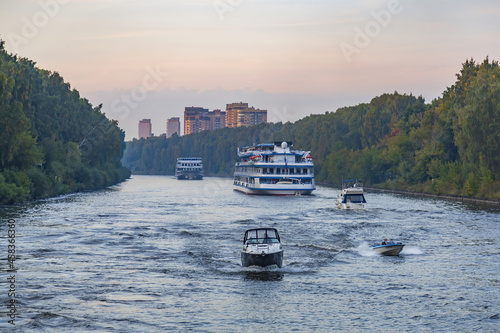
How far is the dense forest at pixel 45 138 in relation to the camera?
89.0 meters

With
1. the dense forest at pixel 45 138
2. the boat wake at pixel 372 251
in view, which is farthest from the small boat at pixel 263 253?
the dense forest at pixel 45 138

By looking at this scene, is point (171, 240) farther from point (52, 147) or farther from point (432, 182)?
point (432, 182)

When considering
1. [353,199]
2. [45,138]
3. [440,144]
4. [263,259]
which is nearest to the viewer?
[263,259]

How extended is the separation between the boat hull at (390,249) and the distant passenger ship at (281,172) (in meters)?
73.2

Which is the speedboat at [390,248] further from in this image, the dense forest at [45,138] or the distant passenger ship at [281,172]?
the distant passenger ship at [281,172]

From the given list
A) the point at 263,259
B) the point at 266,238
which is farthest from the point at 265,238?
the point at 263,259

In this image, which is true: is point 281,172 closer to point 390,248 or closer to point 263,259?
point 390,248

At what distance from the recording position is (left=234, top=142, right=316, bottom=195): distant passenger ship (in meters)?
124

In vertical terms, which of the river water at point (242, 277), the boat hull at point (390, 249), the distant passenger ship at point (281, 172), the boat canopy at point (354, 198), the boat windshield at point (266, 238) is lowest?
the river water at point (242, 277)

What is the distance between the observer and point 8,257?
46062 millimetres

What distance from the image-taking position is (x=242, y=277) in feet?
136

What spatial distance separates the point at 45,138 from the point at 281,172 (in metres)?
43.8

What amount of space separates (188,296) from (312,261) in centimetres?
1419

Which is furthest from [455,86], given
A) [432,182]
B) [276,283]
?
[276,283]
